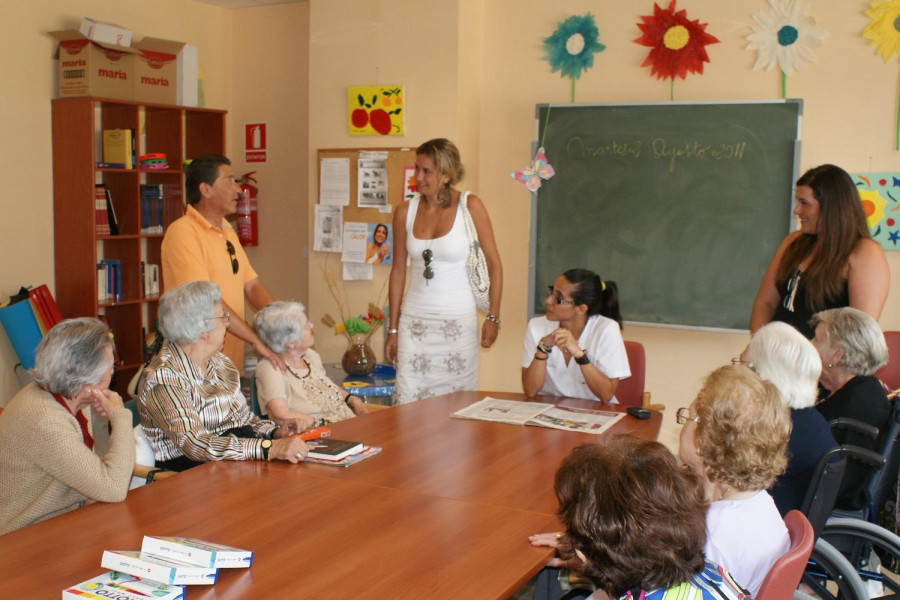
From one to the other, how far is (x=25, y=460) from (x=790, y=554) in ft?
5.92

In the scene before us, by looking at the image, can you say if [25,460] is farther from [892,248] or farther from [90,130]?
[892,248]

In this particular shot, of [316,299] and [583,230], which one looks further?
[316,299]

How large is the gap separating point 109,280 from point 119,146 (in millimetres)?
821

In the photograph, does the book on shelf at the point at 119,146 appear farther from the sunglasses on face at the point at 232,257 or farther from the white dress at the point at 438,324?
the white dress at the point at 438,324

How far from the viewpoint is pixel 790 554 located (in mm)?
1628

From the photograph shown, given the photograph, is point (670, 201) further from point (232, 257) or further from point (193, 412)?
point (193, 412)

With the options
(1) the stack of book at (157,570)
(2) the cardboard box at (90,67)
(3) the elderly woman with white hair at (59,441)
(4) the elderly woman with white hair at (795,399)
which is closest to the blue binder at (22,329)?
(2) the cardboard box at (90,67)

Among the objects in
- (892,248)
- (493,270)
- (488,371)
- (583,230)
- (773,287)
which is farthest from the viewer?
(488,371)

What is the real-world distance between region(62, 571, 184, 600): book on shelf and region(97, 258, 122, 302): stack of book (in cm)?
397

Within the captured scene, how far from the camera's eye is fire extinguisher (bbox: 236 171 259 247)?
6250mm

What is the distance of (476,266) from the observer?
397cm

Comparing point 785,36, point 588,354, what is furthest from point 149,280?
point 785,36

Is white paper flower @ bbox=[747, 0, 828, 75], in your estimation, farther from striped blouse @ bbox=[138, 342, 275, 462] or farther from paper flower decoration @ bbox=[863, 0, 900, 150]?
striped blouse @ bbox=[138, 342, 275, 462]

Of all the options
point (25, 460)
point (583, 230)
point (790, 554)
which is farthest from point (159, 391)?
point (583, 230)
